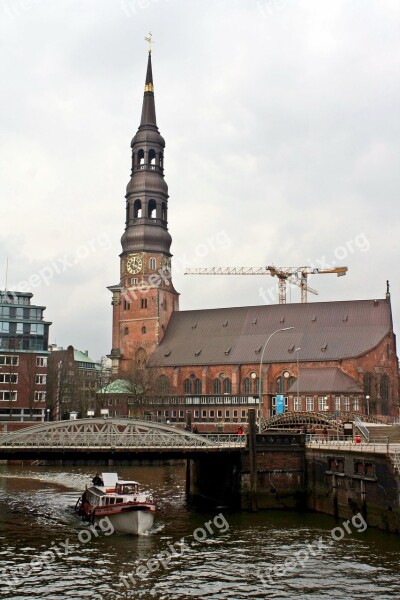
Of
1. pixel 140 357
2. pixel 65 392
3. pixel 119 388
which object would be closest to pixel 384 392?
pixel 119 388

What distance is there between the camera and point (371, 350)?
361 ft

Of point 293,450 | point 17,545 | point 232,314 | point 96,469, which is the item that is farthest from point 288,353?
point 17,545

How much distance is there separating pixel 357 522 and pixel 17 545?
18.2 metres

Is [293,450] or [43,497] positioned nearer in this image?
[293,450]

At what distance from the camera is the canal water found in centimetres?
2958

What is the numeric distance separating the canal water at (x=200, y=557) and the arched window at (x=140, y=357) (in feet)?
248

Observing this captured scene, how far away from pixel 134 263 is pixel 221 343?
63.2ft

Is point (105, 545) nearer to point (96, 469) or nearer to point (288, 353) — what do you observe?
point (96, 469)

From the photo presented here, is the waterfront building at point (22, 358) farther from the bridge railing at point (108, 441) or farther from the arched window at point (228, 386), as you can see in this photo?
the bridge railing at point (108, 441)

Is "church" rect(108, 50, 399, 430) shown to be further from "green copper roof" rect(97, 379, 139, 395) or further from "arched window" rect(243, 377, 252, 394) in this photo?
"green copper roof" rect(97, 379, 139, 395)

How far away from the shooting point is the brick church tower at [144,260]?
12231cm

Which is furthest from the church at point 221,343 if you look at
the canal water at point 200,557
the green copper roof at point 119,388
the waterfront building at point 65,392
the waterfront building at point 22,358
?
the canal water at point 200,557

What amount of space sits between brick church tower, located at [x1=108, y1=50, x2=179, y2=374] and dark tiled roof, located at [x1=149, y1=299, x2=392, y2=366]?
3.46 meters

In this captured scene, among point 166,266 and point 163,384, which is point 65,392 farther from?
point 166,266
